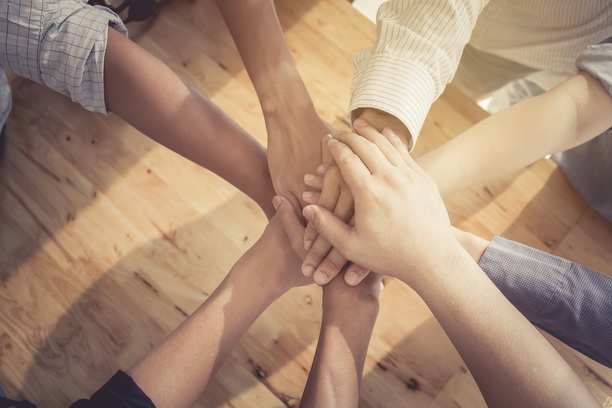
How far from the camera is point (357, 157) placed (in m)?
0.65

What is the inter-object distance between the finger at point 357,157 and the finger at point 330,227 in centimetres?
5

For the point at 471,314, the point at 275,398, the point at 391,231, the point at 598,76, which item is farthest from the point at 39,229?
the point at 598,76

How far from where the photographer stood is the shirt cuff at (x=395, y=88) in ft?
2.18

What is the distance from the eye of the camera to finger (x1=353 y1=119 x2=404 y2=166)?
0.65m

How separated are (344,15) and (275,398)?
752mm

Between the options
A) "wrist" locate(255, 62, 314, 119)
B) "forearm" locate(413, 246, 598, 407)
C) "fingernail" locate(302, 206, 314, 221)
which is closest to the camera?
"forearm" locate(413, 246, 598, 407)

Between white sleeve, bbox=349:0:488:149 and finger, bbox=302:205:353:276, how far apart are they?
0.54ft

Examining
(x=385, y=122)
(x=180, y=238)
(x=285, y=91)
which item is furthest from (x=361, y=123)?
(x=180, y=238)

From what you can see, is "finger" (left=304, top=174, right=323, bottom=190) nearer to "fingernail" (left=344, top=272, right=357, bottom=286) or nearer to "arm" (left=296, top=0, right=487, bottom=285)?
"arm" (left=296, top=0, right=487, bottom=285)

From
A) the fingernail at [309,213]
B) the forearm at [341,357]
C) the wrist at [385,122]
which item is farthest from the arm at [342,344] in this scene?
the wrist at [385,122]

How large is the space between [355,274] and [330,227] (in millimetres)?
86

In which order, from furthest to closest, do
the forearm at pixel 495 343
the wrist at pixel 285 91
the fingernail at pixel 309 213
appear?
1. the wrist at pixel 285 91
2. the fingernail at pixel 309 213
3. the forearm at pixel 495 343

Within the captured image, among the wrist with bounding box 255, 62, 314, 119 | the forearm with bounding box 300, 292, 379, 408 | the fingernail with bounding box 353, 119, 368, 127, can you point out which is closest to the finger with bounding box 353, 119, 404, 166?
the fingernail with bounding box 353, 119, 368, 127

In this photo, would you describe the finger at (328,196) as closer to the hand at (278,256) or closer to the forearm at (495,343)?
the hand at (278,256)
